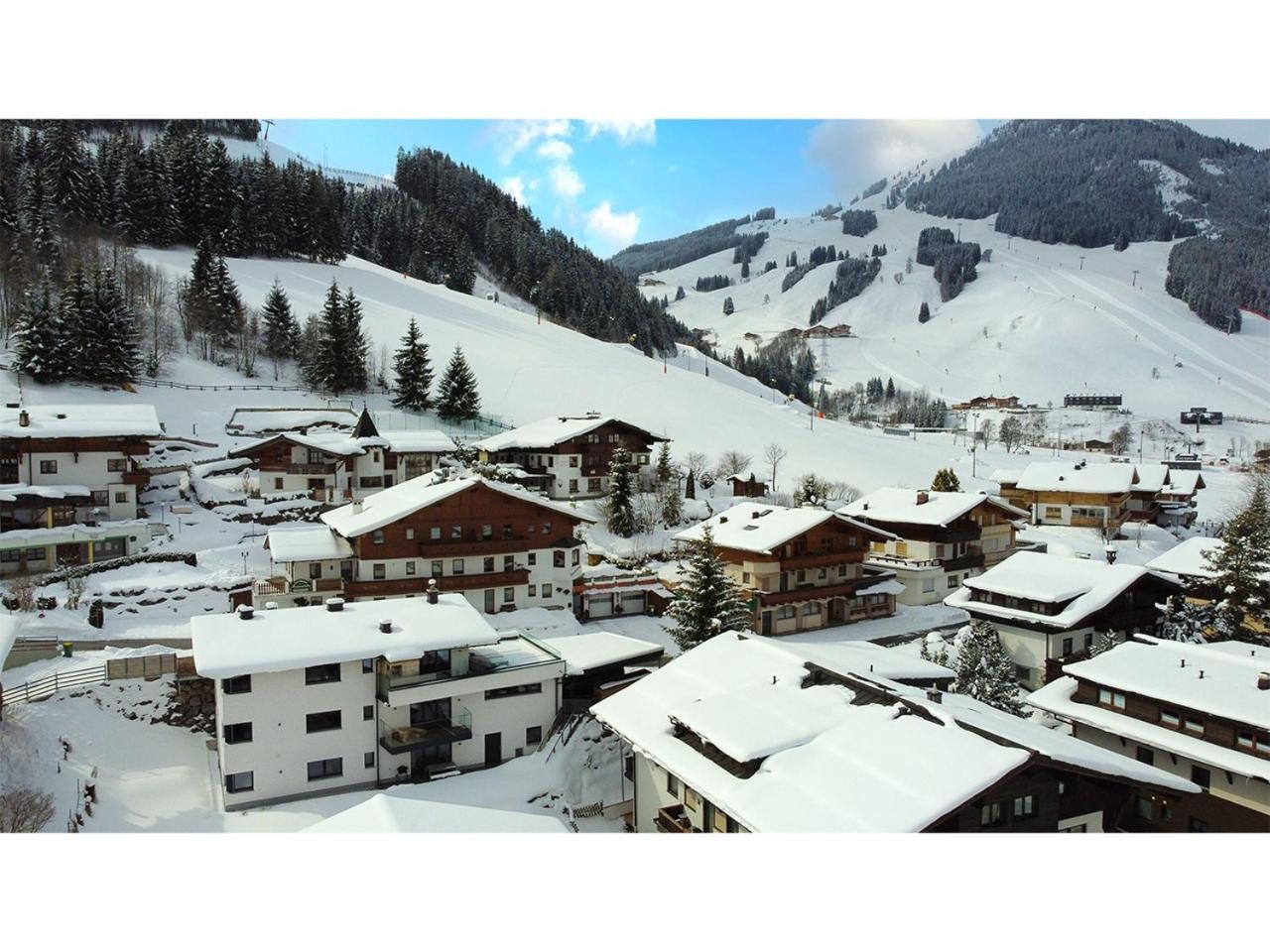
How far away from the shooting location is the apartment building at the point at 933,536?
2914cm

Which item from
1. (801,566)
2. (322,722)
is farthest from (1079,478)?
(322,722)

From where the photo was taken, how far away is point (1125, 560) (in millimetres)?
33625

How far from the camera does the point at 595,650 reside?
1922 cm

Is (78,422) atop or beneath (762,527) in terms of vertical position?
atop

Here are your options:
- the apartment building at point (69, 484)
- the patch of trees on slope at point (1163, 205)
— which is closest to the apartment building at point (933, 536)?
the apartment building at point (69, 484)

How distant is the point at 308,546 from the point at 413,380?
82.4 ft

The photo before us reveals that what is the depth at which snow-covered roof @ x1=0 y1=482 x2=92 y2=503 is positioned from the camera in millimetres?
24297

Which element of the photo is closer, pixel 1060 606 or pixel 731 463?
pixel 1060 606

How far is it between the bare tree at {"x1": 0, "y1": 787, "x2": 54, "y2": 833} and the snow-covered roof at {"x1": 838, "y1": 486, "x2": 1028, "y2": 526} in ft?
82.0

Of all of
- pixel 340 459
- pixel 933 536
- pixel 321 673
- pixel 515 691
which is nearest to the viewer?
pixel 321 673

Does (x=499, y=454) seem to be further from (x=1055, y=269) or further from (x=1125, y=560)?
(x=1055, y=269)

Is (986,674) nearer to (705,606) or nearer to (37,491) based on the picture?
(705,606)

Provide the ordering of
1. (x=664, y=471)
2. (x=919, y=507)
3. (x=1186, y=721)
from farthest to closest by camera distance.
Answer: (x=664, y=471)
(x=919, y=507)
(x=1186, y=721)

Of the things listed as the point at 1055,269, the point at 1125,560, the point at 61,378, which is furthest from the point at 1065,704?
the point at 1055,269
